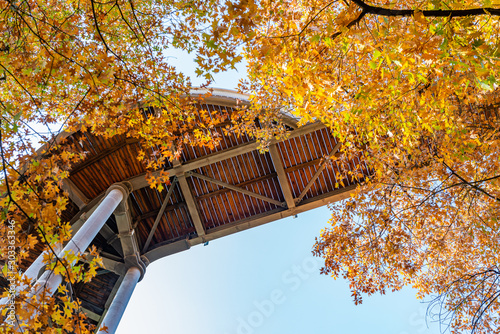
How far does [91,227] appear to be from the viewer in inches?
351

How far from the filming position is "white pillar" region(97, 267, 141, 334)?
934 centimetres

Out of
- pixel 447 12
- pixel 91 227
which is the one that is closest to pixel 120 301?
pixel 91 227

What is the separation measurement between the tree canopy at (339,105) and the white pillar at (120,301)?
2.78 metres

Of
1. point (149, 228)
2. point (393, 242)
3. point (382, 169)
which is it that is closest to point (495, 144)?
point (382, 169)

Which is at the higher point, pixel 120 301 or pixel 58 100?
pixel 58 100

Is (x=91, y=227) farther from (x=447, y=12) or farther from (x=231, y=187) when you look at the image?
(x=447, y=12)

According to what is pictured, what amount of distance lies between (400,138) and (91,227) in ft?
28.1

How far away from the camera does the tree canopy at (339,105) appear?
3.71 m

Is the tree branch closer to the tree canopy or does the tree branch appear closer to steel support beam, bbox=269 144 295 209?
the tree canopy

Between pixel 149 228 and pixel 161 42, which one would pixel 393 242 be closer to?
pixel 161 42

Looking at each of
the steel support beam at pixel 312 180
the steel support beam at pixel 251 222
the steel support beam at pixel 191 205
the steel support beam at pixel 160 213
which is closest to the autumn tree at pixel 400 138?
the steel support beam at pixel 312 180

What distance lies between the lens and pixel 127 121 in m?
6.27

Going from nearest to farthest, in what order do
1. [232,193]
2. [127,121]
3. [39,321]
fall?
[39,321] → [127,121] → [232,193]

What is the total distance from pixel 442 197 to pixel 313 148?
517 cm
